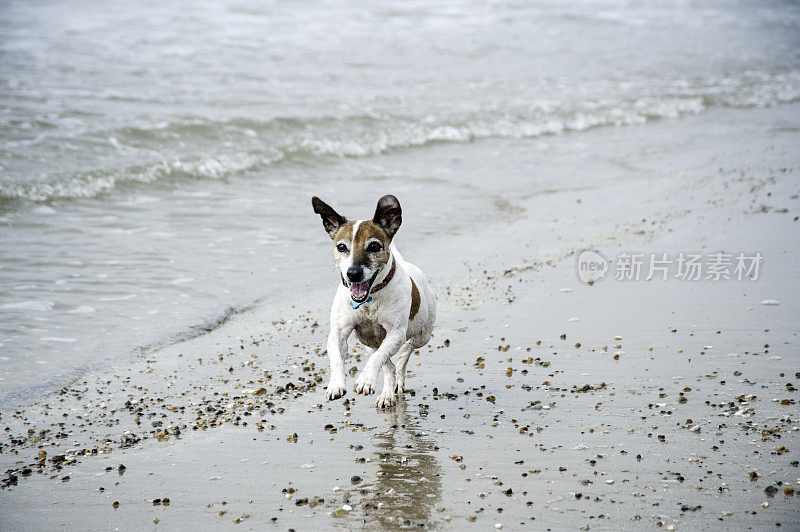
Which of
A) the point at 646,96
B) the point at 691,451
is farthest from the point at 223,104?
the point at 691,451

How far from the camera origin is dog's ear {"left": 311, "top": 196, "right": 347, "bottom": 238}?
587 centimetres

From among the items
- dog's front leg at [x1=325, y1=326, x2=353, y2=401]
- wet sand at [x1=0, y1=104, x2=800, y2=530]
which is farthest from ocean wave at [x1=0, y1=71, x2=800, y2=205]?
dog's front leg at [x1=325, y1=326, x2=353, y2=401]

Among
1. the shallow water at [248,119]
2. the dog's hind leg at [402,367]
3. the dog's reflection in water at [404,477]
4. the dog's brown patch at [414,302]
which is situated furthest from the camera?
the shallow water at [248,119]

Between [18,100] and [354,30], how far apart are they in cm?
1581

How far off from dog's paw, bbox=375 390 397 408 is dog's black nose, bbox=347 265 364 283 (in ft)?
3.65

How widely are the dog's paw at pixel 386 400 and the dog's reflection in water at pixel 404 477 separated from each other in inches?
4.2

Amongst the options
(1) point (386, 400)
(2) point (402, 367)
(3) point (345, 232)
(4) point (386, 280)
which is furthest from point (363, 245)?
(2) point (402, 367)

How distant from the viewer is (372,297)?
5.94 metres

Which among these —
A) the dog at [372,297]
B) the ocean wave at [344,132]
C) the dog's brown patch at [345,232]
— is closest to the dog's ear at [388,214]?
the dog at [372,297]

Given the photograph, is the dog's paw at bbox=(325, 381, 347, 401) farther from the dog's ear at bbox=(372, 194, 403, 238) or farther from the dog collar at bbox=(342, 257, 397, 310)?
the dog's ear at bbox=(372, 194, 403, 238)

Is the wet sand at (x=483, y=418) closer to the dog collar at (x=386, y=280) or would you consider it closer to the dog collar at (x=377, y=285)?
the dog collar at (x=377, y=285)

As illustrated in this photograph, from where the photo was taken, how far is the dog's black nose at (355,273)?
18.2ft

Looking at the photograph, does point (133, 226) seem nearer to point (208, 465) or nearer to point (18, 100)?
point (208, 465)

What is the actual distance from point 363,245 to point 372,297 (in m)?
0.46
